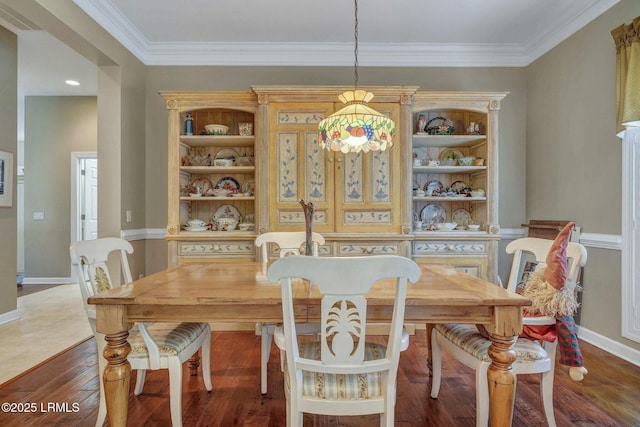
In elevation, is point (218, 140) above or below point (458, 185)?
above

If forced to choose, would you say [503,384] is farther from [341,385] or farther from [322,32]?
[322,32]

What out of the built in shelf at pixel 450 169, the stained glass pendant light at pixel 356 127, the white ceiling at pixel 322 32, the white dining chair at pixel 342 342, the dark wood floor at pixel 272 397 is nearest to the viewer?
the white dining chair at pixel 342 342

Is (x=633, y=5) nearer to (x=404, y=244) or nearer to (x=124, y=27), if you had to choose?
(x=404, y=244)

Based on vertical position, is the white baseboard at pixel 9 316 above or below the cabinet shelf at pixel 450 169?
below

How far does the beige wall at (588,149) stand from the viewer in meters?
Answer: 2.68

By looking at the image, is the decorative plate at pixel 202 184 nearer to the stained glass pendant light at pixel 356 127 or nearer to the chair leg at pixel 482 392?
the stained glass pendant light at pixel 356 127

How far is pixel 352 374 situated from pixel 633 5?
3171 millimetres

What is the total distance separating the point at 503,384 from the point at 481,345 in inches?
Answer: 8.5

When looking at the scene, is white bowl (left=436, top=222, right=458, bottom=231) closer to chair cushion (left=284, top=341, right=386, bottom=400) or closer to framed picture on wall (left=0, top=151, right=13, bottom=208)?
chair cushion (left=284, top=341, right=386, bottom=400)

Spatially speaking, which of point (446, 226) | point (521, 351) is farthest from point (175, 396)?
point (446, 226)

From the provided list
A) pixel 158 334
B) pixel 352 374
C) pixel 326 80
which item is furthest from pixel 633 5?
pixel 158 334

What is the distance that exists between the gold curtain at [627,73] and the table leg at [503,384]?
78.2 inches

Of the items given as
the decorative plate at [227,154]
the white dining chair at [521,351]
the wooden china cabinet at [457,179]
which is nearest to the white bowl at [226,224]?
the decorative plate at [227,154]

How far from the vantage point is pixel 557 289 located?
1.52m
